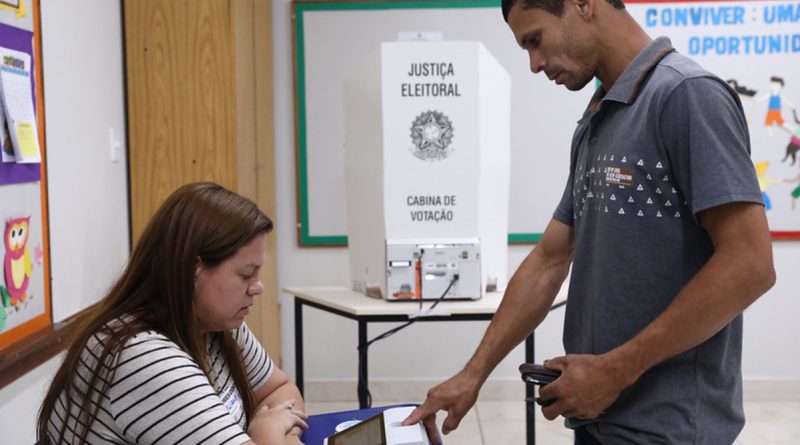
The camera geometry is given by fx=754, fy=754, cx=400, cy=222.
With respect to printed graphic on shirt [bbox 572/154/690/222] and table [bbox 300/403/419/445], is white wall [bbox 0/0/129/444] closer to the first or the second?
table [bbox 300/403/419/445]

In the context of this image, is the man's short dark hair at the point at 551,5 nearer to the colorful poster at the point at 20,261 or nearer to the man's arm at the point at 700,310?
the man's arm at the point at 700,310

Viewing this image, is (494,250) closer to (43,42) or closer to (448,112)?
(448,112)

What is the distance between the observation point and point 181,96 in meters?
2.75

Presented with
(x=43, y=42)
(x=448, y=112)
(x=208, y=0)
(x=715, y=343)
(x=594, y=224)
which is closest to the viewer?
(x=715, y=343)

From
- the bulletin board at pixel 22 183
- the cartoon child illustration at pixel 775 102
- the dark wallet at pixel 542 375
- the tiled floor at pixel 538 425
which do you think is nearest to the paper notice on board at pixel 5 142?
the bulletin board at pixel 22 183

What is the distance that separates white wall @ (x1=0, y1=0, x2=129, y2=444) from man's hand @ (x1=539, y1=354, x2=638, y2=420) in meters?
1.32

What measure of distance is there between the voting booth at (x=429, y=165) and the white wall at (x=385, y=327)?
1.16 metres

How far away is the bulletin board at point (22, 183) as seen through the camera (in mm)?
1713

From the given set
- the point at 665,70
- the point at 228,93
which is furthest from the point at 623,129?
the point at 228,93

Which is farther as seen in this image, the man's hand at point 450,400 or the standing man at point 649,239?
the man's hand at point 450,400

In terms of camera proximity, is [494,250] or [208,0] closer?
[494,250]

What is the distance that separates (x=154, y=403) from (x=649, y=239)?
72 centimetres

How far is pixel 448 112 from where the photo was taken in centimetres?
239

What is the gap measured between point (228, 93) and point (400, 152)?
30.1 inches
